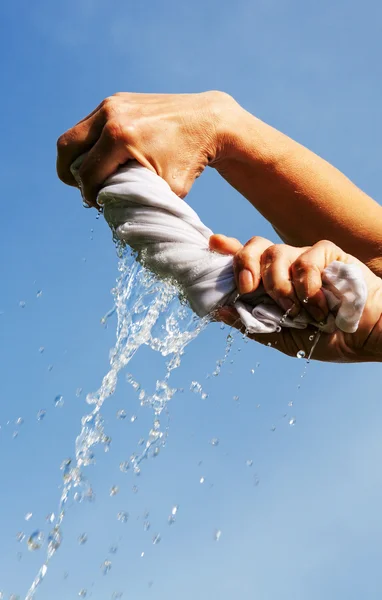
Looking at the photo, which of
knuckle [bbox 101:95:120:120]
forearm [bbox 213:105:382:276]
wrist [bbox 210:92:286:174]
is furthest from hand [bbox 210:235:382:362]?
forearm [bbox 213:105:382:276]

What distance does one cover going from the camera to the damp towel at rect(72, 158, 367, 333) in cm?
207

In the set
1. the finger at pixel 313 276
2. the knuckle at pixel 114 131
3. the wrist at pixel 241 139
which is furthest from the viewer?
the wrist at pixel 241 139

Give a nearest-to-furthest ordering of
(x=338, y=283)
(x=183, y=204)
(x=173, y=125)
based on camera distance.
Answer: (x=338, y=283)
(x=183, y=204)
(x=173, y=125)

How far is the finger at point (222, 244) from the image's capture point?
2162 mm

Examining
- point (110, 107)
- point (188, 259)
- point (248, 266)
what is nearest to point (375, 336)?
point (248, 266)

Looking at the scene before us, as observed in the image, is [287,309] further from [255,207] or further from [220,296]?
[255,207]

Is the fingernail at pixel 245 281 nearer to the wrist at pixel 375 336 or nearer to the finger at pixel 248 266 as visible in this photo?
the finger at pixel 248 266

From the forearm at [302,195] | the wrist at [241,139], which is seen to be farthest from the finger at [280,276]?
the forearm at [302,195]

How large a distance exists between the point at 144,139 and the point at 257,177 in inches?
39.2

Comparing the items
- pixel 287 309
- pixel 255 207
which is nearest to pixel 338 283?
pixel 287 309

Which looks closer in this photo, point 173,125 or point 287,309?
point 287,309

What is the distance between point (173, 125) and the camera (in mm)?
2307

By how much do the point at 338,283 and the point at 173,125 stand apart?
796 mm

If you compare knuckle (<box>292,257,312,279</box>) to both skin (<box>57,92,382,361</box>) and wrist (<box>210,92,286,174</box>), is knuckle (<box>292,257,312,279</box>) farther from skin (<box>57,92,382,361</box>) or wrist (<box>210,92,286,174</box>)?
wrist (<box>210,92,286,174</box>)
